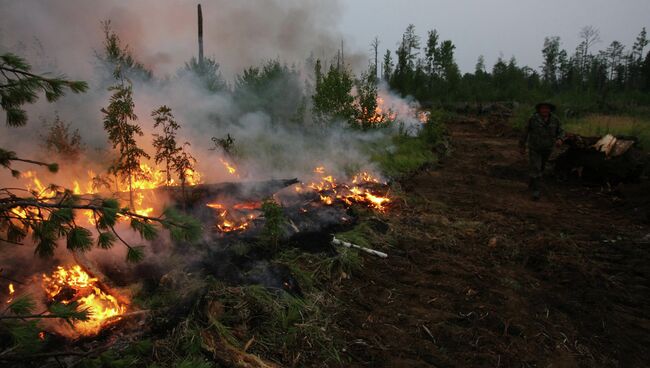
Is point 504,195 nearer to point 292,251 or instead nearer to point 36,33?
point 292,251

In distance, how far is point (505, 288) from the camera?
4555 millimetres

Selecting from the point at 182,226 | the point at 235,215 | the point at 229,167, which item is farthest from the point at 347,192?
the point at 182,226

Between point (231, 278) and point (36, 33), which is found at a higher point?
point (36, 33)

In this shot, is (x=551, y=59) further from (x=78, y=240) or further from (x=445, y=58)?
(x=78, y=240)

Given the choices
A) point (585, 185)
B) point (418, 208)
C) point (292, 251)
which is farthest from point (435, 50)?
point (292, 251)

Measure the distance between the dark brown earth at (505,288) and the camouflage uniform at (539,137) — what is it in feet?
3.08

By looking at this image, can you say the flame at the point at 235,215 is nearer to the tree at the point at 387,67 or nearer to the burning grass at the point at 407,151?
the burning grass at the point at 407,151

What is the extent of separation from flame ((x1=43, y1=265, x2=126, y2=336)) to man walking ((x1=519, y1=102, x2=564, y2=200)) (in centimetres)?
844

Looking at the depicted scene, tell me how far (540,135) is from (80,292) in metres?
9.18

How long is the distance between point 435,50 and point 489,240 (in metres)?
39.9

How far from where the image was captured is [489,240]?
5977 millimetres

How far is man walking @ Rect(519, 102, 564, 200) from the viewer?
829 centimetres

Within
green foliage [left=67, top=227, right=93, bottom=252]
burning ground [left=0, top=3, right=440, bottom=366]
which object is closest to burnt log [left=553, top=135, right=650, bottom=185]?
burning ground [left=0, top=3, right=440, bottom=366]

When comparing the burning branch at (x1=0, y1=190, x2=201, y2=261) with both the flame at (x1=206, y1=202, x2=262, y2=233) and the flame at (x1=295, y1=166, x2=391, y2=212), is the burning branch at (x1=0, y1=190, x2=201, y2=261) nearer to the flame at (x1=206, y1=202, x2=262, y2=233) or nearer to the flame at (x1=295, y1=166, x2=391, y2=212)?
the flame at (x1=206, y1=202, x2=262, y2=233)
